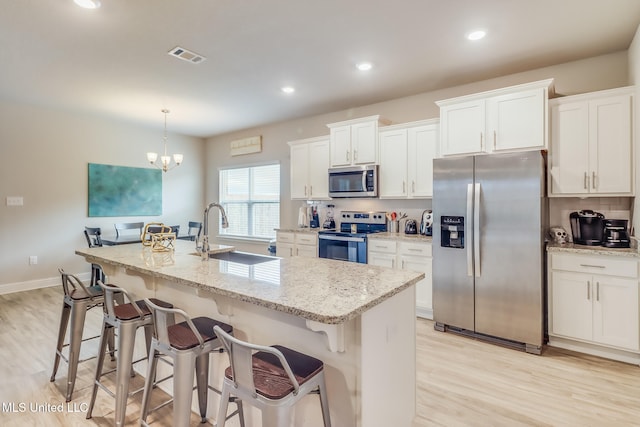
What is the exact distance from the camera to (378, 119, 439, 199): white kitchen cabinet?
12.5ft

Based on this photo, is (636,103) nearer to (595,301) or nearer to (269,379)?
(595,301)

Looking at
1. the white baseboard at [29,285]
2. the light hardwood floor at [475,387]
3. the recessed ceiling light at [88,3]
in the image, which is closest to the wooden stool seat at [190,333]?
the light hardwood floor at [475,387]

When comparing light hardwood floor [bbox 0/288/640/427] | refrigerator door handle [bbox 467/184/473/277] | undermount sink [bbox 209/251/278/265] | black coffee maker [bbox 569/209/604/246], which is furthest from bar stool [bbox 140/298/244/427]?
black coffee maker [bbox 569/209/604/246]

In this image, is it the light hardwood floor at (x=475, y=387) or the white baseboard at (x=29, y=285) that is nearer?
the light hardwood floor at (x=475, y=387)

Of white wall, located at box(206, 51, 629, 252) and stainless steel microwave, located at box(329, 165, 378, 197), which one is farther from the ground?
white wall, located at box(206, 51, 629, 252)

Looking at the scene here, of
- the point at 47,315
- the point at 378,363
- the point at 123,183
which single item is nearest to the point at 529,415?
the point at 378,363

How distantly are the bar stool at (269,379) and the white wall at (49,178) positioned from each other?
5130 mm

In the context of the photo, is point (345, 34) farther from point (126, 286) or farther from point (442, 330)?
point (442, 330)

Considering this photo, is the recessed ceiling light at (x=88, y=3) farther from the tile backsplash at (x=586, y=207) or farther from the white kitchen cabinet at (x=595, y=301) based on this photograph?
the tile backsplash at (x=586, y=207)

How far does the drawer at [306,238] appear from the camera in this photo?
4.54 meters

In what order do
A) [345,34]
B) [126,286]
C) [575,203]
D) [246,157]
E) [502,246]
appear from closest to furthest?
1. [126,286]
2. [345,34]
3. [502,246]
4. [575,203]
5. [246,157]

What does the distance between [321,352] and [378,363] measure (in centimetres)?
27

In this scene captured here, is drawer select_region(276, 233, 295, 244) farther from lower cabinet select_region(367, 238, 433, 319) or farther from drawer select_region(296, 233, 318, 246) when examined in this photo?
lower cabinet select_region(367, 238, 433, 319)

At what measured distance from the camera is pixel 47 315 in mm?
3805
